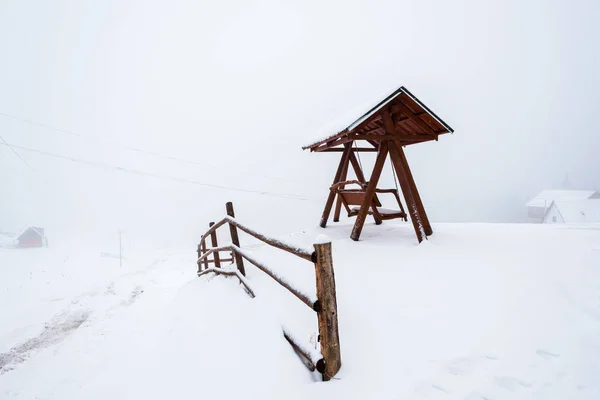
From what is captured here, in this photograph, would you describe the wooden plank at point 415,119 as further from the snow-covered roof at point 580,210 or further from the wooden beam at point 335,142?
the snow-covered roof at point 580,210

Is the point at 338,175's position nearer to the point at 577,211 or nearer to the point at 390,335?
the point at 390,335

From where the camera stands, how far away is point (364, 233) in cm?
712

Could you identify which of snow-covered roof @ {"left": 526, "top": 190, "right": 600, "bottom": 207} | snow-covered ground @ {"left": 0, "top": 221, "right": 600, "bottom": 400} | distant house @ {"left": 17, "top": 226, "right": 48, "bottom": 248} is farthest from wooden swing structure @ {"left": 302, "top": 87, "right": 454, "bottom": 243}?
distant house @ {"left": 17, "top": 226, "right": 48, "bottom": 248}

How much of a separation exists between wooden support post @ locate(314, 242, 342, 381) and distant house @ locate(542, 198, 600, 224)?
42.8 metres

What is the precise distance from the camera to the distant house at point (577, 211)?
33531mm

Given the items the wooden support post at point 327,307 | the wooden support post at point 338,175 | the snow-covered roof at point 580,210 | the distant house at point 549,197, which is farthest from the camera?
the distant house at point 549,197

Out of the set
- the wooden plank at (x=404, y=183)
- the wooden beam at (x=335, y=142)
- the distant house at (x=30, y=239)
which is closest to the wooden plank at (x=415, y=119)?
the wooden plank at (x=404, y=183)

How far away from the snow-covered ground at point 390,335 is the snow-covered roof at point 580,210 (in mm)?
39291

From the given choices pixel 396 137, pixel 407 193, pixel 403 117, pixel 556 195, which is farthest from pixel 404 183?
pixel 556 195

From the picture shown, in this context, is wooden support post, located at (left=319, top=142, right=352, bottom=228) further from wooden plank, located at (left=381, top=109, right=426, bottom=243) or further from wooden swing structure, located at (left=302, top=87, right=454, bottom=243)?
wooden plank, located at (left=381, top=109, right=426, bottom=243)

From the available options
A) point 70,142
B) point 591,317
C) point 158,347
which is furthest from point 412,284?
point 70,142

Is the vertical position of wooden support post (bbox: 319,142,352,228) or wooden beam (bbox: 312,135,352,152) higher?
wooden beam (bbox: 312,135,352,152)

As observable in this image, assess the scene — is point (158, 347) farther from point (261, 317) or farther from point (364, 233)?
point (364, 233)

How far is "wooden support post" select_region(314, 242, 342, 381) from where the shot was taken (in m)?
2.23
